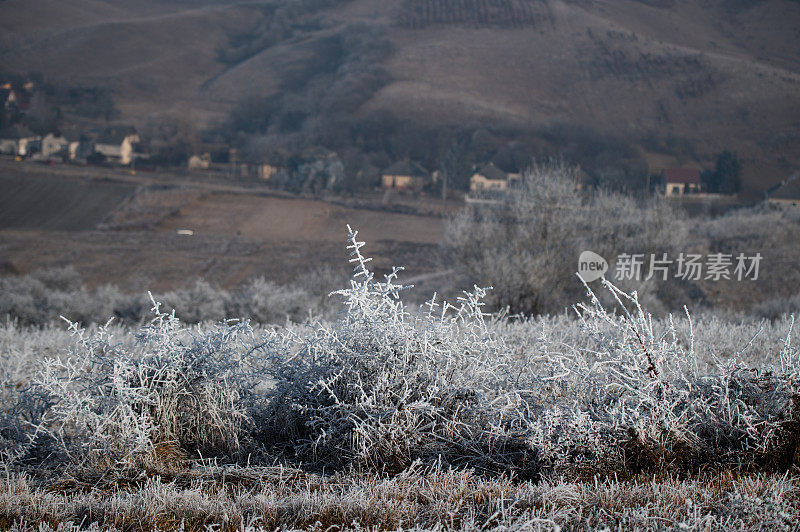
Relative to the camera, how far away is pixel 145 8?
169ft

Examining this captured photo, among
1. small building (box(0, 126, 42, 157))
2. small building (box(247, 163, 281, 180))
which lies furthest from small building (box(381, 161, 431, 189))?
small building (box(0, 126, 42, 157))

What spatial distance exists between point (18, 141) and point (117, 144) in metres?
8.02

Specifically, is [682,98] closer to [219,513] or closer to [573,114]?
[573,114]

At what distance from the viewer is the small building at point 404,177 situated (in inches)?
1630

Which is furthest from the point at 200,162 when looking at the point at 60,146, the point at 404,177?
the point at 404,177

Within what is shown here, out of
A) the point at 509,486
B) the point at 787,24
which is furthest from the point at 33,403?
the point at 787,24

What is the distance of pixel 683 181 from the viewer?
94.3 feet

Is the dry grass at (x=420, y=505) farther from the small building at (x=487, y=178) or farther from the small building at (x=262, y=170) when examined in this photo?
the small building at (x=262, y=170)

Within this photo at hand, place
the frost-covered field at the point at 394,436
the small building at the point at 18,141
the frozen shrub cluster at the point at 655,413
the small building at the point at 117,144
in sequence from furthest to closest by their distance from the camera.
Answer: the small building at the point at 117,144, the small building at the point at 18,141, the frozen shrub cluster at the point at 655,413, the frost-covered field at the point at 394,436

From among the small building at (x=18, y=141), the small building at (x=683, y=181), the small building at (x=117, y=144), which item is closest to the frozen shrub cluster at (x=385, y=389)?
the small building at (x=683, y=181)

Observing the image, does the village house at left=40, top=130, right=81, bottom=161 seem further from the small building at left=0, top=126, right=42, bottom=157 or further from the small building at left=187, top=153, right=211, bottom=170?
the small building at left=187, top=153, right=211, bottom=170

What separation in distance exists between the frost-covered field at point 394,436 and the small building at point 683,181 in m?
25.7

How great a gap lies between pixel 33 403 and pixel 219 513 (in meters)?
1.48

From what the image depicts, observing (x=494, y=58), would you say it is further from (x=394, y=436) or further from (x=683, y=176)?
(x=394, y=436)
